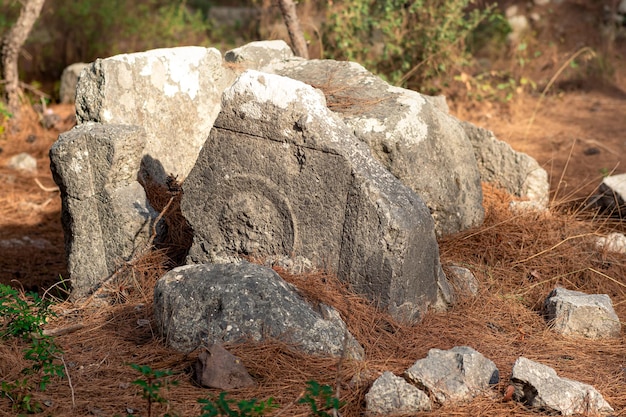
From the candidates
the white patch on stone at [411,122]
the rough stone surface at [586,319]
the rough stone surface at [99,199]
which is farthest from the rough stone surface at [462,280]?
the rough stone surface at [99,199]

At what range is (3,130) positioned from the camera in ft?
27.5

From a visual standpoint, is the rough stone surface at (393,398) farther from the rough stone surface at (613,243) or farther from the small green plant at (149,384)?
A: the rough stone surface at (613,243)

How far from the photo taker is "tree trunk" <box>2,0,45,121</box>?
7930 millimetres

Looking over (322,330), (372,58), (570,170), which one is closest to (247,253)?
(322,330)

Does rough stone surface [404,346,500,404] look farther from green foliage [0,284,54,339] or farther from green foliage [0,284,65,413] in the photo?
green foliage [0,284,54,339]

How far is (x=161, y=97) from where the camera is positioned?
16.6 feet

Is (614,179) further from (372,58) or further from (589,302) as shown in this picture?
(372,58)

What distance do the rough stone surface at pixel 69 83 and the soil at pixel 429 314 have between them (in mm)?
1158

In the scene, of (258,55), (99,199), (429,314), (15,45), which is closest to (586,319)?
(429,314)

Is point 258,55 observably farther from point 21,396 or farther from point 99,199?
point 21,396

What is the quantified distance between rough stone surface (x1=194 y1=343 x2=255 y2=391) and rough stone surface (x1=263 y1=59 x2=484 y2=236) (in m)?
1.73

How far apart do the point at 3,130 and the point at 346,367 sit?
246 inches

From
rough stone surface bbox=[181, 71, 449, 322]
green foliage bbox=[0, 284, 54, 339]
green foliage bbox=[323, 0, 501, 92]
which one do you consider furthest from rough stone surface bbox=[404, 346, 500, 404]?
green foliage bbox=[323, 0, 501, 92]

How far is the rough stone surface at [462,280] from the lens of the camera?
14.4 ft
